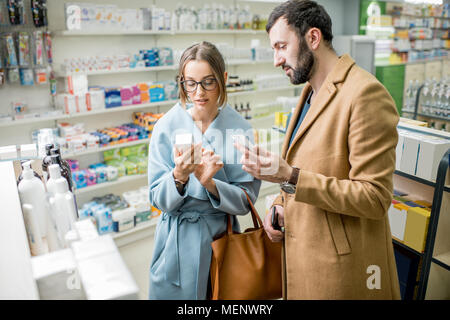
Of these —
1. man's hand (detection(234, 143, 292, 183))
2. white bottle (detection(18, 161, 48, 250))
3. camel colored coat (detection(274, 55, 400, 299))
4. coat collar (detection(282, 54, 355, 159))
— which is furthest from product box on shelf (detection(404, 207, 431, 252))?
white bottle (detection(18, 161, 48, 250))

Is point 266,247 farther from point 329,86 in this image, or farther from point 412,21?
point 412,21

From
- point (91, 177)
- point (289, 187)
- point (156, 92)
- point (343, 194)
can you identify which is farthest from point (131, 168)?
point (343, 194)

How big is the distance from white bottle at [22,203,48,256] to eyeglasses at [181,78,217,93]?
836 millimetres

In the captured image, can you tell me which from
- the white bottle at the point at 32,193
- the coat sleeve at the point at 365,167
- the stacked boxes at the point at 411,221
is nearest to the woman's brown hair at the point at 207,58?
the coat sleeve at the point at 365,167

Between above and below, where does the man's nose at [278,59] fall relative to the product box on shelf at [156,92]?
above

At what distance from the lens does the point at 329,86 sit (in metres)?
1.33

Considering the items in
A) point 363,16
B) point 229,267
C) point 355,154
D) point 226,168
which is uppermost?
point 363,16

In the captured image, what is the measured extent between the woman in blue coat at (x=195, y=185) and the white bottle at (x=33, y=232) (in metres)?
0.60

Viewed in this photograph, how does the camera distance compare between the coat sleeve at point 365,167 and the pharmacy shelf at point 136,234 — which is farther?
the pharmacy shelf at point 136,234

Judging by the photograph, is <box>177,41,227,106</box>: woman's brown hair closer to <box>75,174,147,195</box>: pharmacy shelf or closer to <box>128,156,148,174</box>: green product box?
<box>75,174,147,195</box>: pharmacy shelf

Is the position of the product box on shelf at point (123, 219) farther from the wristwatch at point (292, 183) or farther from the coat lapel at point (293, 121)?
the wristwatch at point (292, 183)

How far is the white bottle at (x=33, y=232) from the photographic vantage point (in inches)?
37.7

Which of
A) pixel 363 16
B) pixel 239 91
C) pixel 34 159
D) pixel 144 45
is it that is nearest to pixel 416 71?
pixel 363 16

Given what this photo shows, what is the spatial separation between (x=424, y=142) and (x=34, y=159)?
2.18m
